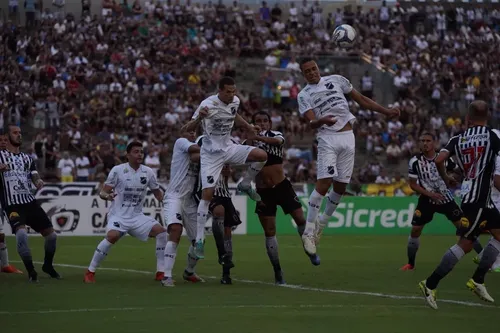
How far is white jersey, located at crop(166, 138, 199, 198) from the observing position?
1591 cm

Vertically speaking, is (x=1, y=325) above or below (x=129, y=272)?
above

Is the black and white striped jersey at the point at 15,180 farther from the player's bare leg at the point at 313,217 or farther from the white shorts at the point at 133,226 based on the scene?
the player's bare leg at the point at 313,217

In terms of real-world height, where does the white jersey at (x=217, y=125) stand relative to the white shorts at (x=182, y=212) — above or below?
above

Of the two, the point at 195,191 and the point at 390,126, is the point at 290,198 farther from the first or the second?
the point at 390,126

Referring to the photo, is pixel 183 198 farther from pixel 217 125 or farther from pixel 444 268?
pixel 444 268

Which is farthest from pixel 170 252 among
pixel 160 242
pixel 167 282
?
pixel 160 242

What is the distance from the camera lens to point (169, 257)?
1555 centimetres

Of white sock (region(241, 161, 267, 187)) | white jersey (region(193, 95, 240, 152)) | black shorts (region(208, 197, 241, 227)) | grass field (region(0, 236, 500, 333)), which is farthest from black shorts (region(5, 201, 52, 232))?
white sock (region(241, 161, 267, 187))

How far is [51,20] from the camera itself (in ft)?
139

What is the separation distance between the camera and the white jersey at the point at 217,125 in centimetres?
1523

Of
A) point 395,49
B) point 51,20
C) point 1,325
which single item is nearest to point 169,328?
point 1,325

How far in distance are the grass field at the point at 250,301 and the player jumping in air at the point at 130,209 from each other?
53cm

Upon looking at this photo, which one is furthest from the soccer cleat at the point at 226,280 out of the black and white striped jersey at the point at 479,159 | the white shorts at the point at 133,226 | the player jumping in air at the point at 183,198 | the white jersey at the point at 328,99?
the black and white striped jersey at the point at 479,159

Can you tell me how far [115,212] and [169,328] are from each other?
5.88m
